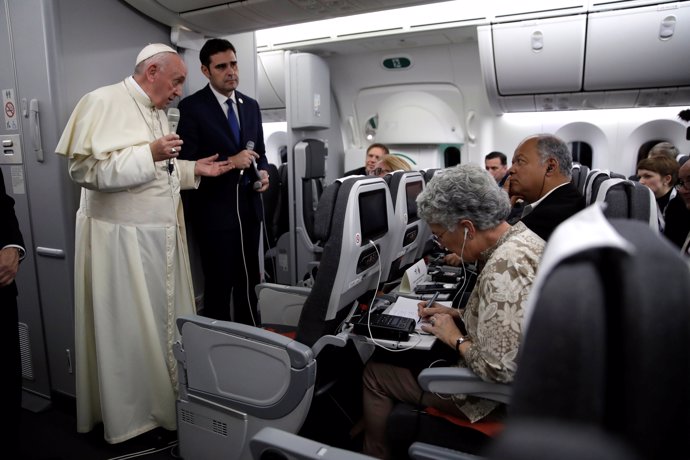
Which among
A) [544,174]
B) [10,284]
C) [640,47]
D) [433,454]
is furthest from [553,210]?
[640,47]

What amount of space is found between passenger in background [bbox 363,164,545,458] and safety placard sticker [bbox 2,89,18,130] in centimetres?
263

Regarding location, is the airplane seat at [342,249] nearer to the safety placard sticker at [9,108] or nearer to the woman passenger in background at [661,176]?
the safety placard sticker at [9,108]

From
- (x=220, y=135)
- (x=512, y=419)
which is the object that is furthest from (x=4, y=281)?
(x=512, y=419)

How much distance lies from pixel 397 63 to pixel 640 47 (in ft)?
10.3

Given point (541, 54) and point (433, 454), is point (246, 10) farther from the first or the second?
point (541, 54)

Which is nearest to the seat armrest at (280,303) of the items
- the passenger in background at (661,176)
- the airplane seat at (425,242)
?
the airplane seat at (425,242)

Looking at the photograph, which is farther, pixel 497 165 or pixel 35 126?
pixel 497 165

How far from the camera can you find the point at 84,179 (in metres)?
2.45

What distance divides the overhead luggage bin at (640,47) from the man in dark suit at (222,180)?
4.12 meters

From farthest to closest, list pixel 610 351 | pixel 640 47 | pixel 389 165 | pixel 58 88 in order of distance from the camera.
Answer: pixel 640 47 < pixel 389 165 < pixel 58 88 < pixel 610 351

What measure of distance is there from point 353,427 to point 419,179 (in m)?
1.78

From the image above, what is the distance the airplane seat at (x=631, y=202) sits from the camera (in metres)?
1.86

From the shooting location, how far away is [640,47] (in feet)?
16.7

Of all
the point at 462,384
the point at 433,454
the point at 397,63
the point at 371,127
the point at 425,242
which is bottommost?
the point at 433,454
